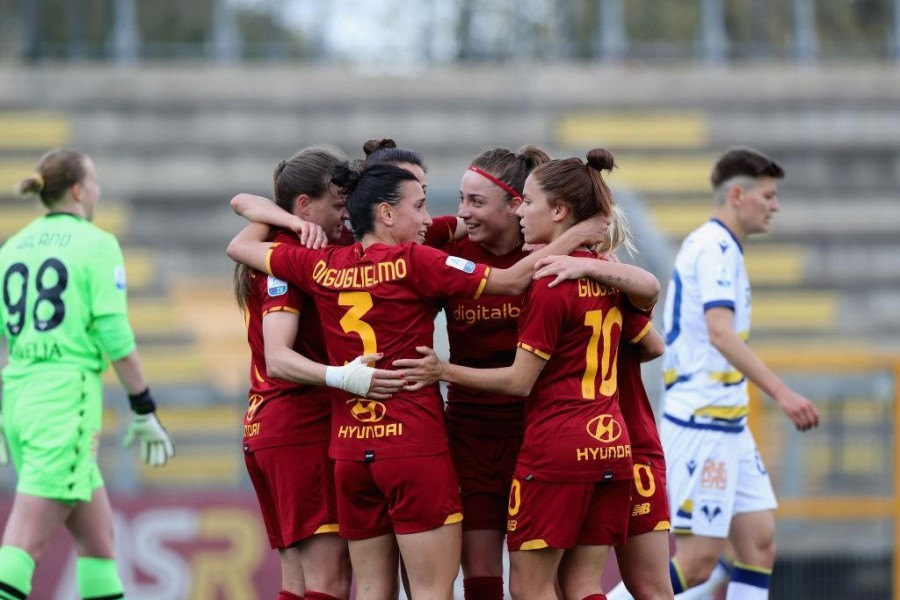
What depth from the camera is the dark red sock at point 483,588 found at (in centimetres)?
484

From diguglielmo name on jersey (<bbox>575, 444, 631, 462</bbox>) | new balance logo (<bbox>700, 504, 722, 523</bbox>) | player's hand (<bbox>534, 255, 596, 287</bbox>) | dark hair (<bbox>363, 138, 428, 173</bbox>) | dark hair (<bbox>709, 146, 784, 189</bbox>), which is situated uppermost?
dark hair (<bbox>709, 146, 784, 189</bbox>)

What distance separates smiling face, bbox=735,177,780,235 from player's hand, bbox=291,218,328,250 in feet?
7.30

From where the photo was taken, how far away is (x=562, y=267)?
4398 millimetres

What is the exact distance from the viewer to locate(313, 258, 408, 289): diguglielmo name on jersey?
175 inches

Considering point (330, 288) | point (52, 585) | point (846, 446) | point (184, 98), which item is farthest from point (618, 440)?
point (184, 98)

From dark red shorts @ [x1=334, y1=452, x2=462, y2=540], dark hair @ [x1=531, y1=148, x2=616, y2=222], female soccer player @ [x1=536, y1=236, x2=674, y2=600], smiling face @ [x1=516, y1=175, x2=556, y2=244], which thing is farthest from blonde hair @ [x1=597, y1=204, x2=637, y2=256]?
dark red shorts @ [x1=334, y1=452, x2=462, y2=540]

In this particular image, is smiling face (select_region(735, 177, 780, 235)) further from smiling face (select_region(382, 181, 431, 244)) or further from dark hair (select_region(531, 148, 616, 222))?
smiling face (select_region(382, 181, 431, 244))

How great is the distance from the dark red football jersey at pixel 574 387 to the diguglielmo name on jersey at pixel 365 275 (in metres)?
0.45

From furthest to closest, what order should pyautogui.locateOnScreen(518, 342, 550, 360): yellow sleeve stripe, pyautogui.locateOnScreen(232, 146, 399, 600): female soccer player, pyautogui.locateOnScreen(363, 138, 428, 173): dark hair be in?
pyautogui.locateOnScreen(232, 146, 399, 600): female soccer player → pyautogui.locateOnScreen(363, 138, 428, 173): dark hair → pyautogui.locateOnScreen(518, 342, 550, 360): yellow sleeve stripe

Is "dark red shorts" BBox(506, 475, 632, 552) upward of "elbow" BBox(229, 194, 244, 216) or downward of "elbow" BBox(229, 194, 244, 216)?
downward

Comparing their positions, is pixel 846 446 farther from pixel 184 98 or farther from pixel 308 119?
pixel 184 98

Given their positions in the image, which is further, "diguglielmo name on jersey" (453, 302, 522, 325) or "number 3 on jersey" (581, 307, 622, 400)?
"diguglielmo name on jersey" (453, 302, 522, 325)

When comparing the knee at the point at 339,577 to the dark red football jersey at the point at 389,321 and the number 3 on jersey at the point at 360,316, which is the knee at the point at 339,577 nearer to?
the dark red football jersey at the point at 389,321

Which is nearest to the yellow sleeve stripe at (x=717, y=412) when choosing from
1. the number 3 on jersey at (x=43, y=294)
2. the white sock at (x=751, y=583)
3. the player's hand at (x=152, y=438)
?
the white sock at (x=751, y=583)
